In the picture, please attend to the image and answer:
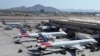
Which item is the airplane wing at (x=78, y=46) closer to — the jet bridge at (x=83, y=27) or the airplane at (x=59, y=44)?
the airplane at (x=59, y=44)

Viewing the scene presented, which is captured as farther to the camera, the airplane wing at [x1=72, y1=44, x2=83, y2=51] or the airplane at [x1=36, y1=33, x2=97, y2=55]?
the airplane wing at [x1=72, y1=44, x2=83, y2=51]

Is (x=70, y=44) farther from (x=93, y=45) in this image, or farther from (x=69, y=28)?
(x=69, y=28)

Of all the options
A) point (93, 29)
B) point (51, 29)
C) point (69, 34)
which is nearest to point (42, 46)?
point (93, 29)

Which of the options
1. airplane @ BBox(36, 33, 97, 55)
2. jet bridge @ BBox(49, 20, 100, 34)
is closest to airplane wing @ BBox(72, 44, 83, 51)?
airplane @ BBox(36, 33, 97, 55)

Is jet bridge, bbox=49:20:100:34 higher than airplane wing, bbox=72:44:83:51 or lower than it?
higher

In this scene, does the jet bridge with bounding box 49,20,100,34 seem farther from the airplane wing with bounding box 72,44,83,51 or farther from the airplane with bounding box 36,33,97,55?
the airplane wing with bounding box 72,44,83,51

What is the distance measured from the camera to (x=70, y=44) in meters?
58.2

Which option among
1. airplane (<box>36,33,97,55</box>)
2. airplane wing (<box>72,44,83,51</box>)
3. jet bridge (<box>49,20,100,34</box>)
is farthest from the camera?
jet bridge (<box>49,20,100,34</box>)

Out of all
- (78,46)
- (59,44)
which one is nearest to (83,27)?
(78,46)

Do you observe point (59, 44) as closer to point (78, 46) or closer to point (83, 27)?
point (78, 46)

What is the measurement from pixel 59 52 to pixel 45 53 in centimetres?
439

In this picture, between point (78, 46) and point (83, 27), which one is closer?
point (78, 46)

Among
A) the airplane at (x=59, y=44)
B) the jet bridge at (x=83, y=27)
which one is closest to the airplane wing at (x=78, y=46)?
the airplane at (x=59, y=44)

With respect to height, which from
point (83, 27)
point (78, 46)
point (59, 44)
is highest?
point (83, 27)
